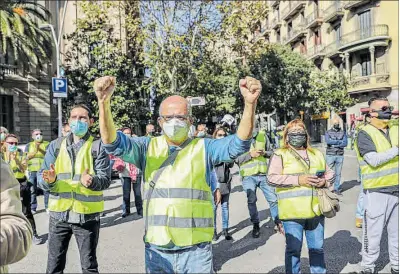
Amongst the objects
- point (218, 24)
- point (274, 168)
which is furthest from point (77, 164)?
point (218, 24)

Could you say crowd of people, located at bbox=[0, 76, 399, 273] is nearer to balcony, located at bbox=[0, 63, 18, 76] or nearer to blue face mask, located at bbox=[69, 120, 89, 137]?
blue face mask, located at bbox=[69, 120, 89, 137]

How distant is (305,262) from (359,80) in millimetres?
34505

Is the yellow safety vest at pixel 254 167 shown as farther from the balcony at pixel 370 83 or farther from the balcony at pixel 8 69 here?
the balcony at pixel 370 83

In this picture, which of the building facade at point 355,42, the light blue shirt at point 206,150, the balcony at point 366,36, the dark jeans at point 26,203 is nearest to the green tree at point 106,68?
the dark jeans at point 26,203

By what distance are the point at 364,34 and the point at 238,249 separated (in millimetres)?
34998

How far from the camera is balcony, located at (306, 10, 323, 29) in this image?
1693 inches

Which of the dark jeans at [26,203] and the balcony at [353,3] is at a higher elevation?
the balcony at [353,3]

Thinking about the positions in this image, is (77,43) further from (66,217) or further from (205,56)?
(66,217)

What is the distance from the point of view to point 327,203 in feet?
13.1

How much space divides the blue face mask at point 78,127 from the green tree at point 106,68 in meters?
16.9

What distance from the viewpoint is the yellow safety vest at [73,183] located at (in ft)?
→ 12.9

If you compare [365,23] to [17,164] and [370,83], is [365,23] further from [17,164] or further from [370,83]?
[17,164]

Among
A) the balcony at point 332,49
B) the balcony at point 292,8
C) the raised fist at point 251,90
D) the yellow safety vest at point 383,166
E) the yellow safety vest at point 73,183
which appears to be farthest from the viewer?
the balcony at point 292,8

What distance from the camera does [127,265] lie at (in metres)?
5.34
